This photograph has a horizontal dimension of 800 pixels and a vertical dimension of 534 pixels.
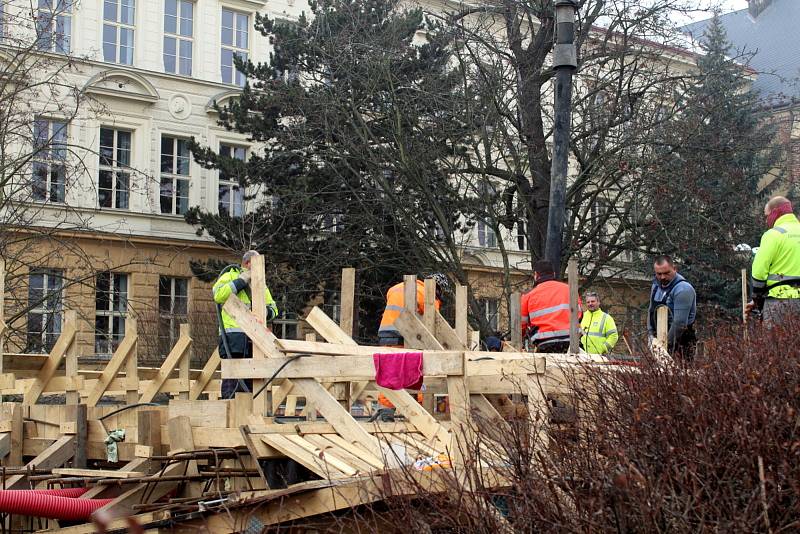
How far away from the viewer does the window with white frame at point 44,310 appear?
60.3 ft

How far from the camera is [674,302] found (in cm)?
1050

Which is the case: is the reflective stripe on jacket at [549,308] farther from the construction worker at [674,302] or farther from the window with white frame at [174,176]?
the window with white frame at [174,176]

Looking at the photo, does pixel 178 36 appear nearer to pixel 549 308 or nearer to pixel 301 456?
pixel 549 308

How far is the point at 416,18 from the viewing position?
75.9ft

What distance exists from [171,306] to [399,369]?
80.8 feet

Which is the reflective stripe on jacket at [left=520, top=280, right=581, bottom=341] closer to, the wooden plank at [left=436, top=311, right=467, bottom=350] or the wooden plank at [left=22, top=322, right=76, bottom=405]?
the wooden plank at [left=436, top=311, right=467, bottom=350]

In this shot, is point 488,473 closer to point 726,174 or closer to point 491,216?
point 491,216

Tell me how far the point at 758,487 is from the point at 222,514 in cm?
358

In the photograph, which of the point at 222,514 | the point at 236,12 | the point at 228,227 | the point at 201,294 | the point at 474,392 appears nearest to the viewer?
the point at 222,514

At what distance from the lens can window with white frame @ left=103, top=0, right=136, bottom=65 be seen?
104ft

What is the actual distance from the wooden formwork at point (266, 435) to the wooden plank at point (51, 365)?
1.46 ft

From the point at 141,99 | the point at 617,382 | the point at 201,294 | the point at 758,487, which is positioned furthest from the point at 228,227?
the point at 758,487

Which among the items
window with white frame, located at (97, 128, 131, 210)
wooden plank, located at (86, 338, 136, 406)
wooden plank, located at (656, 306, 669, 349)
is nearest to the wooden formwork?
wooden plank, located at (86, 338, 136, 406)

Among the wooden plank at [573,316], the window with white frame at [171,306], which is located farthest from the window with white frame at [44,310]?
the wooden plank at [573,316]
